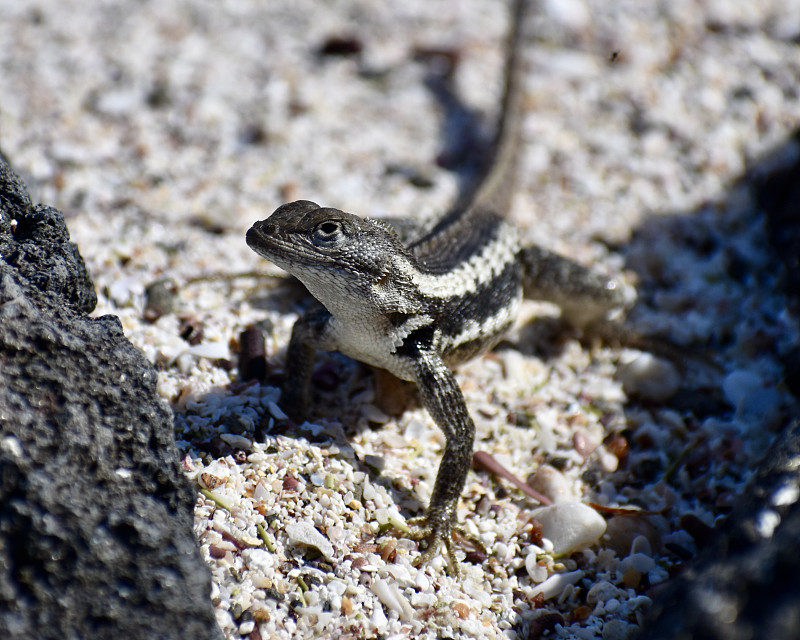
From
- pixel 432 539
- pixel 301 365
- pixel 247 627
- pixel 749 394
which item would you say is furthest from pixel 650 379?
pixel 247 627

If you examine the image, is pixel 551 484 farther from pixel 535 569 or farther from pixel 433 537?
pixel 433 537

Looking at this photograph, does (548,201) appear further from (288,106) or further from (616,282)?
(288,106)

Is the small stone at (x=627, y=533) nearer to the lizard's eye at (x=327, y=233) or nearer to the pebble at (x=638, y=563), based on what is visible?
the pebble at (x=638, y=563)

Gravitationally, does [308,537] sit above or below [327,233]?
below

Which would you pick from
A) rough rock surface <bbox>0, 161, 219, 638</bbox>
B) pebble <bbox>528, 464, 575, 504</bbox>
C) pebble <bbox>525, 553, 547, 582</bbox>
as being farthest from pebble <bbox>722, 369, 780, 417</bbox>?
rough rock surface <bbox>0, 161, 219, 638</bbox>

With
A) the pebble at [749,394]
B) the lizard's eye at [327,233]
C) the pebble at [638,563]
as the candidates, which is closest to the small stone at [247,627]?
the lizard's eye at [327,233]

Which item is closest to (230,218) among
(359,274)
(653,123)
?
(359,274)

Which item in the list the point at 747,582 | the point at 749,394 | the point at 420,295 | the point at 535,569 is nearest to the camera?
the point at 747,582
